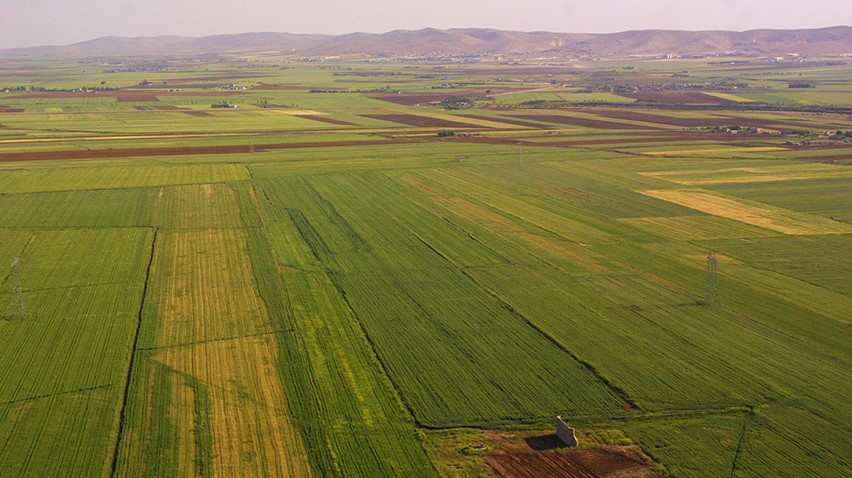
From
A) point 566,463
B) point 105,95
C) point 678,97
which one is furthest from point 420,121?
point 566,463

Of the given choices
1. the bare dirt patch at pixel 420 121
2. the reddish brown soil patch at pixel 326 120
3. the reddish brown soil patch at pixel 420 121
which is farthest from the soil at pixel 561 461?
the reddish brown soil patch at pixel 326 120

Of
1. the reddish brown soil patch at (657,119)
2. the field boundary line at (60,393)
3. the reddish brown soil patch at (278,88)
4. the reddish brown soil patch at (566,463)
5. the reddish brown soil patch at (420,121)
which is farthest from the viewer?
the reddish brown soil patch at (278,88)

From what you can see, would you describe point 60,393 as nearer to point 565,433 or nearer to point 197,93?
point 565,433

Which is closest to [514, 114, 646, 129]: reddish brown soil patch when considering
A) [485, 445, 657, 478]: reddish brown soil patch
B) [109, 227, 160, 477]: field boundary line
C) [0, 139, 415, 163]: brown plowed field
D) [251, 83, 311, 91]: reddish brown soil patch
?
[0, 139, 415, 163]: brown plowed field

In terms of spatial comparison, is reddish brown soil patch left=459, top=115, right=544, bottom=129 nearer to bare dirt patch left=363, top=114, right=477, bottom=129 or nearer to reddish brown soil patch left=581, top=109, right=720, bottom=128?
bare dirt patch left=363, top=114, right=477, bottom=129

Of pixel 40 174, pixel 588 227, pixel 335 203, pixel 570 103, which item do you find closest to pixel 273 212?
pixel 335 203

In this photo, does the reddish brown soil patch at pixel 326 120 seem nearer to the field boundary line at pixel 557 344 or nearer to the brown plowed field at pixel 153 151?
the brown plowed field at pixel 153 151
